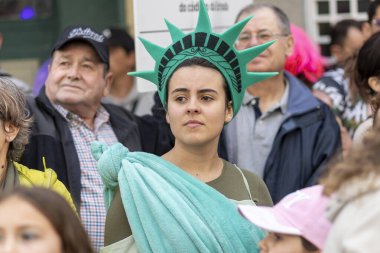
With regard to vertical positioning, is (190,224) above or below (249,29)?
below

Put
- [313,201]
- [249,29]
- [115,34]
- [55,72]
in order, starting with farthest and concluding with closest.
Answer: [115,34], [249,29], [55,72], [313,201]

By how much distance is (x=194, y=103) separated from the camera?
158 inches

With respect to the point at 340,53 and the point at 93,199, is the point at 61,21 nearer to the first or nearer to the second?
the point at 340,53

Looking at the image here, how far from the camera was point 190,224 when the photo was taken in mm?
3703

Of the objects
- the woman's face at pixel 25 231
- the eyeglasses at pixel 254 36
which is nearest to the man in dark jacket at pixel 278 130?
the eyeglasses at pixel 254 36

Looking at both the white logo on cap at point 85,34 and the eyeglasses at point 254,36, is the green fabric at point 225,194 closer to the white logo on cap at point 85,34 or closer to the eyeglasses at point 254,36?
the white logo on cap at point 85,34

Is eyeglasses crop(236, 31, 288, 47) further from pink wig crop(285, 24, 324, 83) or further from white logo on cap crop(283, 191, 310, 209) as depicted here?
white logo on cap crop(283, 191, 310, 209)

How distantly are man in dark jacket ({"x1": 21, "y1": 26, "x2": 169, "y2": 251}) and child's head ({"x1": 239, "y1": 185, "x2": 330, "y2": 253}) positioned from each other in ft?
5.47

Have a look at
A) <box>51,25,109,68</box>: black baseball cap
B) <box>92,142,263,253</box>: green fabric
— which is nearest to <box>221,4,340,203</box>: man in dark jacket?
<box>51,25,109,68</box>: black baseball cap

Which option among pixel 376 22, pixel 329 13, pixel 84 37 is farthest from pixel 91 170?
pixel 329 13

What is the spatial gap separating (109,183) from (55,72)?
157 cm

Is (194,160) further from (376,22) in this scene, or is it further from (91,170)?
(376,22)

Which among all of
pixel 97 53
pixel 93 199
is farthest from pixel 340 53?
pixel 93 199

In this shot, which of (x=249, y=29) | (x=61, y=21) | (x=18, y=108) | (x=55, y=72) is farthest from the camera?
(x=61, y=21)
